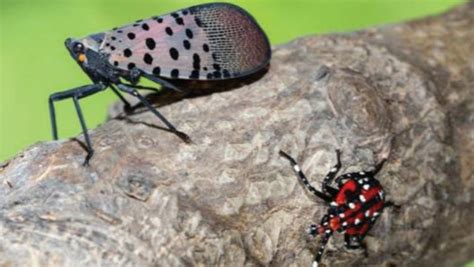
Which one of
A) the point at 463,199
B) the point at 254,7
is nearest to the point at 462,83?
the point at 463,199

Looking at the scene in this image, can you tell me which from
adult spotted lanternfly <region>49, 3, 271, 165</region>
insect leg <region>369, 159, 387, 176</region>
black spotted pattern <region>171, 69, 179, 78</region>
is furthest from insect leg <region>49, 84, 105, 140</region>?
insect leg <region>369, 159, 387, 176</region>

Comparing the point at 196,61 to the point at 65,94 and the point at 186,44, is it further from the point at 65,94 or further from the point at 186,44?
the point at 65,94

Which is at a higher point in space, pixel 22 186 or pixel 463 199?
pixel 22 186

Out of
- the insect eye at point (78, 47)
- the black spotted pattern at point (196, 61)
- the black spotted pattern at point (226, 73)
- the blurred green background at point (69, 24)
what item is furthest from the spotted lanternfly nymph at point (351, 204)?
the blurred green background at point (69, 24)

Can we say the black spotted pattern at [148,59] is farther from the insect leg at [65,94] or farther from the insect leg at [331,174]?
the insect leg at [331,174]

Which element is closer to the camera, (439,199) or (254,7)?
(439,199)

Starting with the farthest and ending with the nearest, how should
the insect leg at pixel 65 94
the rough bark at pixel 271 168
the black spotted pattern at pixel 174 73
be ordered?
the black spotted pattern at pixel 174 73 < the insect leg at pixel 65 94 < the rough bark at pixel 271 168

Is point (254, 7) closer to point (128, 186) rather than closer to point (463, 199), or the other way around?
point (463, 199)
